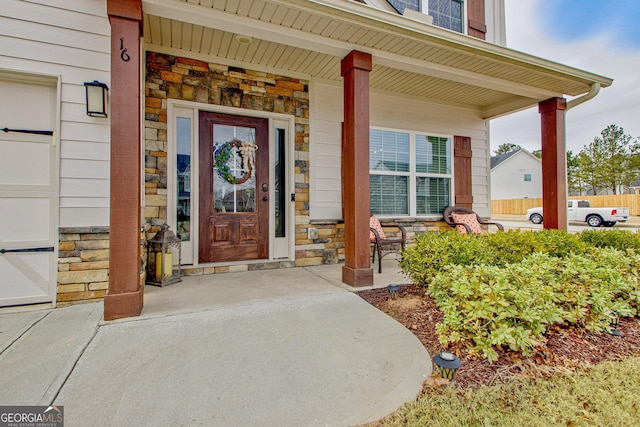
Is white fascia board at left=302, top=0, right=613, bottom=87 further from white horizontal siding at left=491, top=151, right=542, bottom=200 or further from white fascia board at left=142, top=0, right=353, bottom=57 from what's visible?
white horizontal siding at left=491, top=151, right=542, bottom=200

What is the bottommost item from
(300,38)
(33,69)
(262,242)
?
(262,242)

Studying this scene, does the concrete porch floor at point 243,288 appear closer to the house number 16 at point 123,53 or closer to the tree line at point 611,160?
the house number 16 at point 123,53

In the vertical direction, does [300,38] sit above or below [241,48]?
below

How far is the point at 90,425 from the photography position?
1.23 meters

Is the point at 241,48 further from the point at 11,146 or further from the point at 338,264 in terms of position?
the point at 338,264

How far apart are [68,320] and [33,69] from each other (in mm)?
1970

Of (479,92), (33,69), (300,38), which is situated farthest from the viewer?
(479,92)

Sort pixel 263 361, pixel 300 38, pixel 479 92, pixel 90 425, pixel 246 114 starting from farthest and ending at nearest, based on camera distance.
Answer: pixel 479 92 → pixel 246 114 → pixel 300 38 → pixel 263 361 → pixel 90 425

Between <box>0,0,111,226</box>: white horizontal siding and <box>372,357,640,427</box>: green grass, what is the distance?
2.77m

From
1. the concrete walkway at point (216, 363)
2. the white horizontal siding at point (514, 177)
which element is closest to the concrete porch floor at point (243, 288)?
the concrete walkway at point (216, 363)

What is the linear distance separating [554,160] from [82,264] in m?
5.72

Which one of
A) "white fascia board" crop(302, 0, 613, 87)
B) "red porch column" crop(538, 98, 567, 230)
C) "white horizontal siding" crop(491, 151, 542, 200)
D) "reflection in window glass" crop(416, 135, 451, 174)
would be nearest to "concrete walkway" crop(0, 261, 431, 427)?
"white fascia board" crop(302, 0, 613, 87)

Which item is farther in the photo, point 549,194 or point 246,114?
point 549,194

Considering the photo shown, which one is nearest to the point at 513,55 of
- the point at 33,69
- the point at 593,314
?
the point at 593,314
